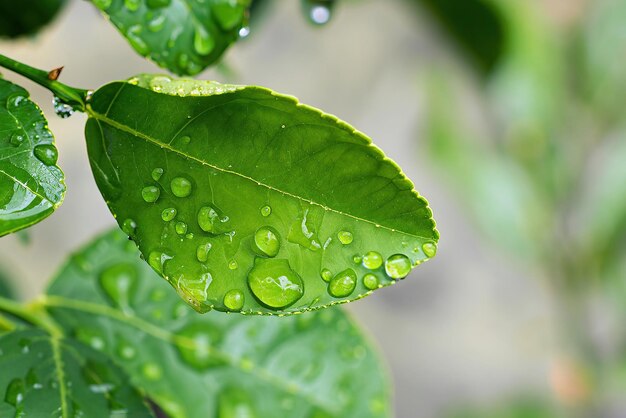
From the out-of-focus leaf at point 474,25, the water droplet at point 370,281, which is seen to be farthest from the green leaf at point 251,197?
the out-of-focus leaf at point 474,25

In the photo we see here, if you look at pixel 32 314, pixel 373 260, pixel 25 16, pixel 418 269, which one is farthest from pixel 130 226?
pixel 418 269

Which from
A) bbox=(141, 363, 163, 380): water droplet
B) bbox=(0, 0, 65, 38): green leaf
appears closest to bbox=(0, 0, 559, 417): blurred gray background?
bbox=(0, 0, 65, 38): green leaf

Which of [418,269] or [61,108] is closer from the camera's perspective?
[61,108]

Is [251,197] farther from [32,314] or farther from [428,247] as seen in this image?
[32,314]

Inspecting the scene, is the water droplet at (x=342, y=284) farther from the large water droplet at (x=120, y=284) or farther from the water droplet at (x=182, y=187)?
the large water droplet at (x=120, y=284)

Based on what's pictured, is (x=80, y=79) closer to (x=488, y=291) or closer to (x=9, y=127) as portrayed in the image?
(x=488, y=291)

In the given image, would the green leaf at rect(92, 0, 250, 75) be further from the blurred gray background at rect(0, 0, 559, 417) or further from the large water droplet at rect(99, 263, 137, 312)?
the blurred gray background at rect(0, 0, 559, 417)
